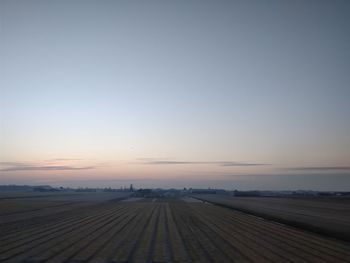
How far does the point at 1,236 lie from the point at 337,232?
59.7ft

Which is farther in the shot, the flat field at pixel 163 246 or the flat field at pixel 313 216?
the flat field at pixel 313 216

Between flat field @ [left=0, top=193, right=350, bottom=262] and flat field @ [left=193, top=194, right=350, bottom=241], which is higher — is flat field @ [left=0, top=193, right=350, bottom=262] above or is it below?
below

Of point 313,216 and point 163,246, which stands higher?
point 313,216

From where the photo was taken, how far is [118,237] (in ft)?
80.0

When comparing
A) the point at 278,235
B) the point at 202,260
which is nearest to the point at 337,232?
the point at 278,235

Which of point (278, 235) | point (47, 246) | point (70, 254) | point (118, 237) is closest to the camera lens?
point (70, 254)

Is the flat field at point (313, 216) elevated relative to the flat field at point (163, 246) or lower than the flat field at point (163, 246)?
elevated

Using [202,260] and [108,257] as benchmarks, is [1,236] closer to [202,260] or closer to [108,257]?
[108,257]

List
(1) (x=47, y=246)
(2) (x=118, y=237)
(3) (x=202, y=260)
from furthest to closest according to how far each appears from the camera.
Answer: (2) (x=118, y=237)
(1) (x=47, y=246)
(3) (x=202, y=260)

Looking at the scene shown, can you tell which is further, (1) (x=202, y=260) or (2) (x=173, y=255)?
(2) (x=173, y=255)

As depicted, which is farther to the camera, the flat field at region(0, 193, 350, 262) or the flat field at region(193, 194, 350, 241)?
the flat field at region(193, 194, 350, 241)

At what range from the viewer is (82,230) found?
28297mm

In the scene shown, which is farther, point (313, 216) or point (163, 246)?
point (313, 216)

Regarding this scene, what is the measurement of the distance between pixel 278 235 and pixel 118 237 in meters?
8.54
